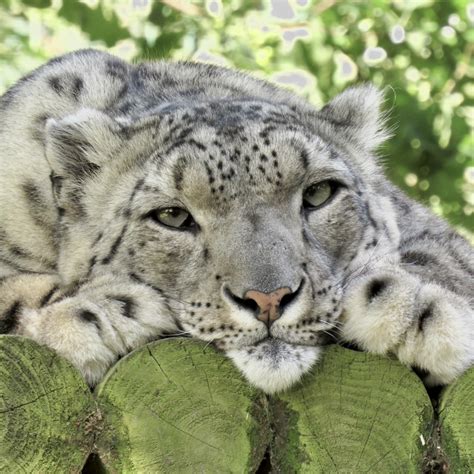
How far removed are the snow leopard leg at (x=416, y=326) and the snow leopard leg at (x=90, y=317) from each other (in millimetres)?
678

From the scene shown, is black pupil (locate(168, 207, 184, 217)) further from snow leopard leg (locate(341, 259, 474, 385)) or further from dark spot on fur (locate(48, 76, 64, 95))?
dark spot on fur (locate(48, 76, 64, 95))

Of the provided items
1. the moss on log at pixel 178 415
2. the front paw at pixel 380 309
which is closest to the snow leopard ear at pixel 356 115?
the front paw at pixel 380 309

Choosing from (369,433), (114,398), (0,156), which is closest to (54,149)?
(0,156)

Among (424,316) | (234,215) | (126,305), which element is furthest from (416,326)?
(126,305)

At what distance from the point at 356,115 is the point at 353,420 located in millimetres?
1910

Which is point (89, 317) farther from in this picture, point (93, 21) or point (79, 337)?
point (93, 21)

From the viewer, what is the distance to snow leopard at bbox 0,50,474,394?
3307mm

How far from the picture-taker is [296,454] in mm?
3078

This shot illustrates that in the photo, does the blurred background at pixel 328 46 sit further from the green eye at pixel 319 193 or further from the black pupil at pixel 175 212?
the black pupil at pixel 175 212

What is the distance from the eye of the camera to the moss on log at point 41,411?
109 inches

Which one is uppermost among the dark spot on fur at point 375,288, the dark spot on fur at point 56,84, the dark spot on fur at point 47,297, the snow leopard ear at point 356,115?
the dark spot on fur at point 375,288

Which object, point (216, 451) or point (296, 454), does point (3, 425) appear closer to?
point (216, 451)

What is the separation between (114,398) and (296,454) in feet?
1.88

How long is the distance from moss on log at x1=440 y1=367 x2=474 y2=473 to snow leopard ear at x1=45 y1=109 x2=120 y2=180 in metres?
1.82
